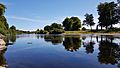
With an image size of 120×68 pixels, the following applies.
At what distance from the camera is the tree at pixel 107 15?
129 m

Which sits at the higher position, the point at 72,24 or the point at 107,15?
the point at 107,15

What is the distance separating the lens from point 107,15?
434 ft

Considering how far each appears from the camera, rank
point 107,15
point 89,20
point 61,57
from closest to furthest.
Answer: point 61,57 < point 107,15 < point 89,20

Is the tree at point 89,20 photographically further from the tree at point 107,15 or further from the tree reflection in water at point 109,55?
the tree reflection in water at point 109,55

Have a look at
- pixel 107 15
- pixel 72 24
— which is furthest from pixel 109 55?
pixel 72 24

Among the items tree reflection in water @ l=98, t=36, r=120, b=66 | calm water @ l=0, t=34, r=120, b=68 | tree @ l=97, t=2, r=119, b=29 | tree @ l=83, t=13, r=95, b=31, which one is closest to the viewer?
calm water @ l=0, t=34, r=120, b=68

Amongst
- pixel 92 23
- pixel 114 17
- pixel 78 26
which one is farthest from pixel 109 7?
pixel 78 26

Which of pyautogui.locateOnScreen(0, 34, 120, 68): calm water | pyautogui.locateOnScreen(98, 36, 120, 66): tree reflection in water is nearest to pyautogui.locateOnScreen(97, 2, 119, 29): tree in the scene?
pyautogui.locateOnScreen(0, 34, 120, 68): calm water

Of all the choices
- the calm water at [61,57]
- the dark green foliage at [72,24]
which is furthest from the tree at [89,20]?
the calm water at [61,57]

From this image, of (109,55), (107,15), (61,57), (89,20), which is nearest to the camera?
(61,57)

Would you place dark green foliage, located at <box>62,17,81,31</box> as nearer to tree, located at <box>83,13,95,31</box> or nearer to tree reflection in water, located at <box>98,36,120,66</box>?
tree, located at <box>83,13,95,31</box>

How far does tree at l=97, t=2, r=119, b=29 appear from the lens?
12888 centimetres

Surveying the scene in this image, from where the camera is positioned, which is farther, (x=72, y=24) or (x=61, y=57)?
(x=72, y=24)

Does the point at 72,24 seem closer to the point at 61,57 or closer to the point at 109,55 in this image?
the point at 109,55
